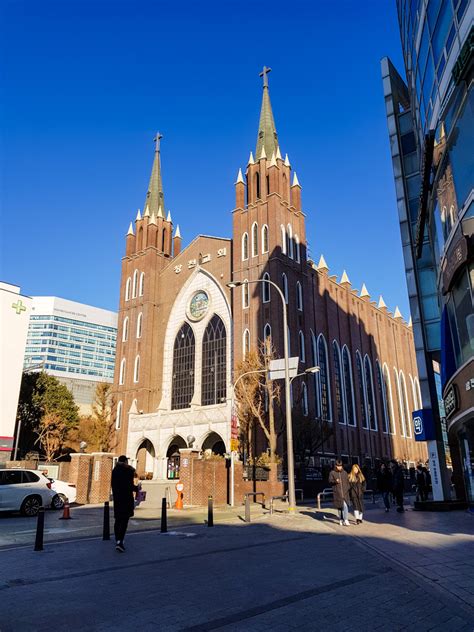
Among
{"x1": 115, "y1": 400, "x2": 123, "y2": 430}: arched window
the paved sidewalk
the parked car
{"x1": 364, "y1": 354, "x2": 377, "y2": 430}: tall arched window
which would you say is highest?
{"x1": 364, "y1": 354, "x2": 377, "y2": 430}: tall arched window

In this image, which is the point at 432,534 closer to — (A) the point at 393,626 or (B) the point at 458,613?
(B) the point at 458,613

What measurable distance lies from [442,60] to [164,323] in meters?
37.2

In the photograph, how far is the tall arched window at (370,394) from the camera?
179 ft

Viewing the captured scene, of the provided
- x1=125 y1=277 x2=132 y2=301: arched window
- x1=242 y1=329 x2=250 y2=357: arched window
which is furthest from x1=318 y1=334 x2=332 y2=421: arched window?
x1=125 y1=277 x2=132 y2=301: arched window

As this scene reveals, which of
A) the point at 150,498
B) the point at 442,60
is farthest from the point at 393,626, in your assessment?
the point at 150,498

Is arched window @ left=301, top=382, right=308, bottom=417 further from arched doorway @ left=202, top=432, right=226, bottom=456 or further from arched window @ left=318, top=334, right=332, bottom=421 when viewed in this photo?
arched doorway @ left=202, top=432, right=226, bottom=456

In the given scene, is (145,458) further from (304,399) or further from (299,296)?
(299,296)

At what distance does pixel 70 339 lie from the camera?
129125mm

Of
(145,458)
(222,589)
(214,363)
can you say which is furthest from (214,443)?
(222,589)

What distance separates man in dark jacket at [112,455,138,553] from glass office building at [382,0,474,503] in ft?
36.7

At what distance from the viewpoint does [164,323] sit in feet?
165

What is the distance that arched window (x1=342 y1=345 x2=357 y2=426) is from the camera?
5033cm

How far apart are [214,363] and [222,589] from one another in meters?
38.4

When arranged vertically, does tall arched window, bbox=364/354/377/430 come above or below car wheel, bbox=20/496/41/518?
above
